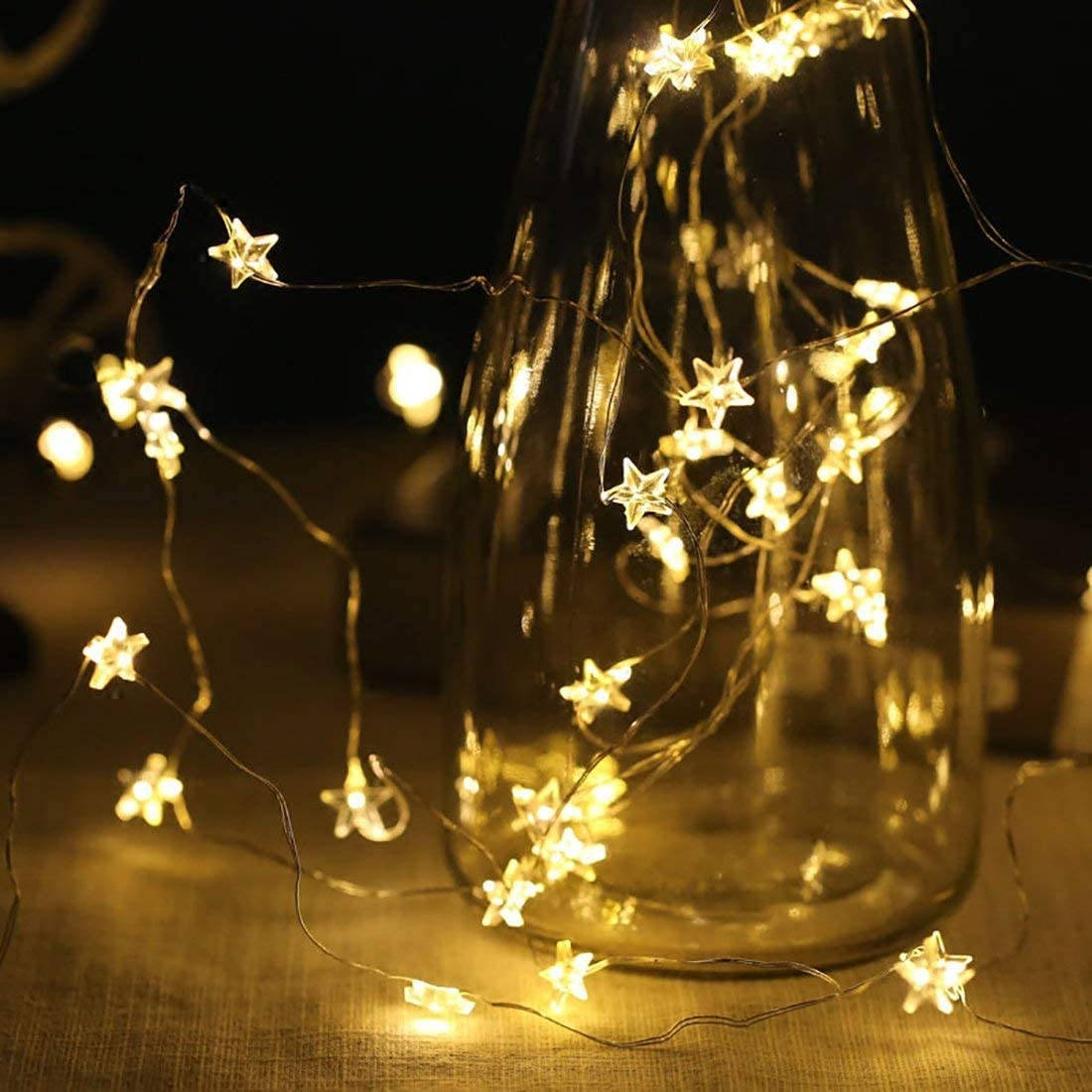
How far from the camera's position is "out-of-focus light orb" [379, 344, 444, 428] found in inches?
34.8

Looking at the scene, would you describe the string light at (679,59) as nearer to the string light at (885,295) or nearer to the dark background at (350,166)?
the string light at (885,295)

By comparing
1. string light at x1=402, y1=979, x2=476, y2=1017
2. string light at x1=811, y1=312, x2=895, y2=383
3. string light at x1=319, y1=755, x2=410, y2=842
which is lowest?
string light at x1=402, y1=979, x2=476, y2=1017

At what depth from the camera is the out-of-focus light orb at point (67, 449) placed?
2.59 feet

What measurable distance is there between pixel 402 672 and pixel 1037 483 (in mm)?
373

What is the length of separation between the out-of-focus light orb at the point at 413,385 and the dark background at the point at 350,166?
0.03 m

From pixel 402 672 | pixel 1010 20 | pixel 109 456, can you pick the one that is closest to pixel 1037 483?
pixel 1010 20

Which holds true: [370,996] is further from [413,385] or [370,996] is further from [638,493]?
[413,385]

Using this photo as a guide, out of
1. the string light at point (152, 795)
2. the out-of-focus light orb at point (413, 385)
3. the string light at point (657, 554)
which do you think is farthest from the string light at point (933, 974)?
the out-of-focus light orb at point (413, 385)

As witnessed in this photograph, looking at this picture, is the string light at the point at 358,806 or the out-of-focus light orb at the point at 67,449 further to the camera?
the out-of-focus light orb at the point at 67,449

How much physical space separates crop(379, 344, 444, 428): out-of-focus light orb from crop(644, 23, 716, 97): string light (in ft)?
1.38

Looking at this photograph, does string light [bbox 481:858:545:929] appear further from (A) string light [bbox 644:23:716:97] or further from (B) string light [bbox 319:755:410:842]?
(A) string light [bbox 644:23:716:97]

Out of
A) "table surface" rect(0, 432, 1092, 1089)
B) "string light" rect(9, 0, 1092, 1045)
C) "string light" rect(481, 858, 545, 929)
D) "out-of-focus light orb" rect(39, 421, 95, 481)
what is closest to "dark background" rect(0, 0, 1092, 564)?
"out-of-focus light orb" rect(39, 421, 95, 481)

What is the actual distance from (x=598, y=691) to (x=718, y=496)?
73 millimetres

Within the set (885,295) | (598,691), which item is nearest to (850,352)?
(885,295)
